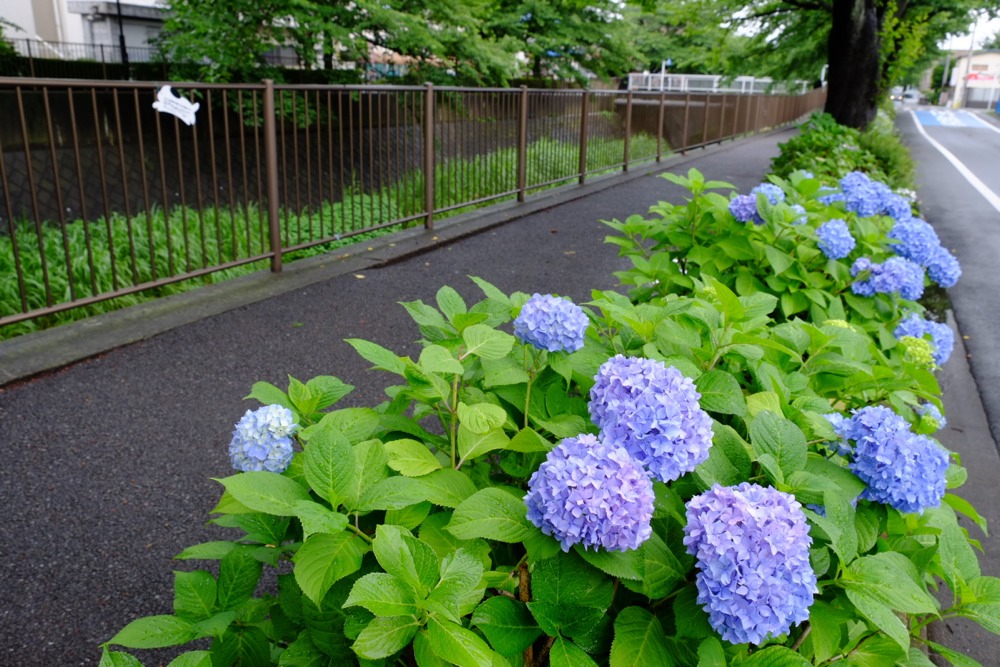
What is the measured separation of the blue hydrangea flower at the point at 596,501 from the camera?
1.08m

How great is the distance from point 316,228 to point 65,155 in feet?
17.5

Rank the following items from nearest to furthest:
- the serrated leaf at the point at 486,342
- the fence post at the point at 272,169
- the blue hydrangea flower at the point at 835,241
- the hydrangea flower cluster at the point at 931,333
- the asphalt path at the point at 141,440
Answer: the serrated leaf at the point at 486,342
the asphalt path at the point at 141,440
the hydrangea flower cluster at the point at 931,333
the blue hydrangea flower at the point at 835,241
the fence post at the point at 272,169

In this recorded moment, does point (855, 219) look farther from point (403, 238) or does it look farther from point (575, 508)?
point (403, 238)

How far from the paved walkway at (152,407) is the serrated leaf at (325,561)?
1.51 meters

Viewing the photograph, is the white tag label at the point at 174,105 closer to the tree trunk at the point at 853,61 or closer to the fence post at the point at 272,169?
the fence post at the point at 272,169

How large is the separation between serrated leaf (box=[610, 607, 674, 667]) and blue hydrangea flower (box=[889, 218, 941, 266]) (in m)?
2.74

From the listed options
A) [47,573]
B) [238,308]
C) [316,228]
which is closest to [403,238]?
[316,228]

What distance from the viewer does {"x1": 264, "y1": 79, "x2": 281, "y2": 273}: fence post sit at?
6.29 metres

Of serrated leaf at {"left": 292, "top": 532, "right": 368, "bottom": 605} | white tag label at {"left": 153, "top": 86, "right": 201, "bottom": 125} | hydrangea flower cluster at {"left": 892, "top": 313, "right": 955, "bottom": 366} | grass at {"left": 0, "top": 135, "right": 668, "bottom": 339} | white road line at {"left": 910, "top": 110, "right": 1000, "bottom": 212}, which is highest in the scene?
white tag label at {"left": 153, "top": 86, "right": 201, "bottom": 125}

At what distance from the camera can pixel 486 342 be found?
1576 mm

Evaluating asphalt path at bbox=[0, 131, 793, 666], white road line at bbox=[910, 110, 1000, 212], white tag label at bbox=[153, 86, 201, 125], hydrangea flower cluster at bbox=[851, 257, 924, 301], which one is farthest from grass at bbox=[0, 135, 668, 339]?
white road line at bbox=[910, 110, 1000, 212]

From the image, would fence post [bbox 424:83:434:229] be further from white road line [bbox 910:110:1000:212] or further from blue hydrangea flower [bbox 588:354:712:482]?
white road line [bbox 910:110:1000:212]

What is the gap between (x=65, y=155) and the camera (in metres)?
11.4

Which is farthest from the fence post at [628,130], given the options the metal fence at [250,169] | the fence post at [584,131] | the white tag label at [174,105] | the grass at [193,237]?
the white tag label at [174,105]
